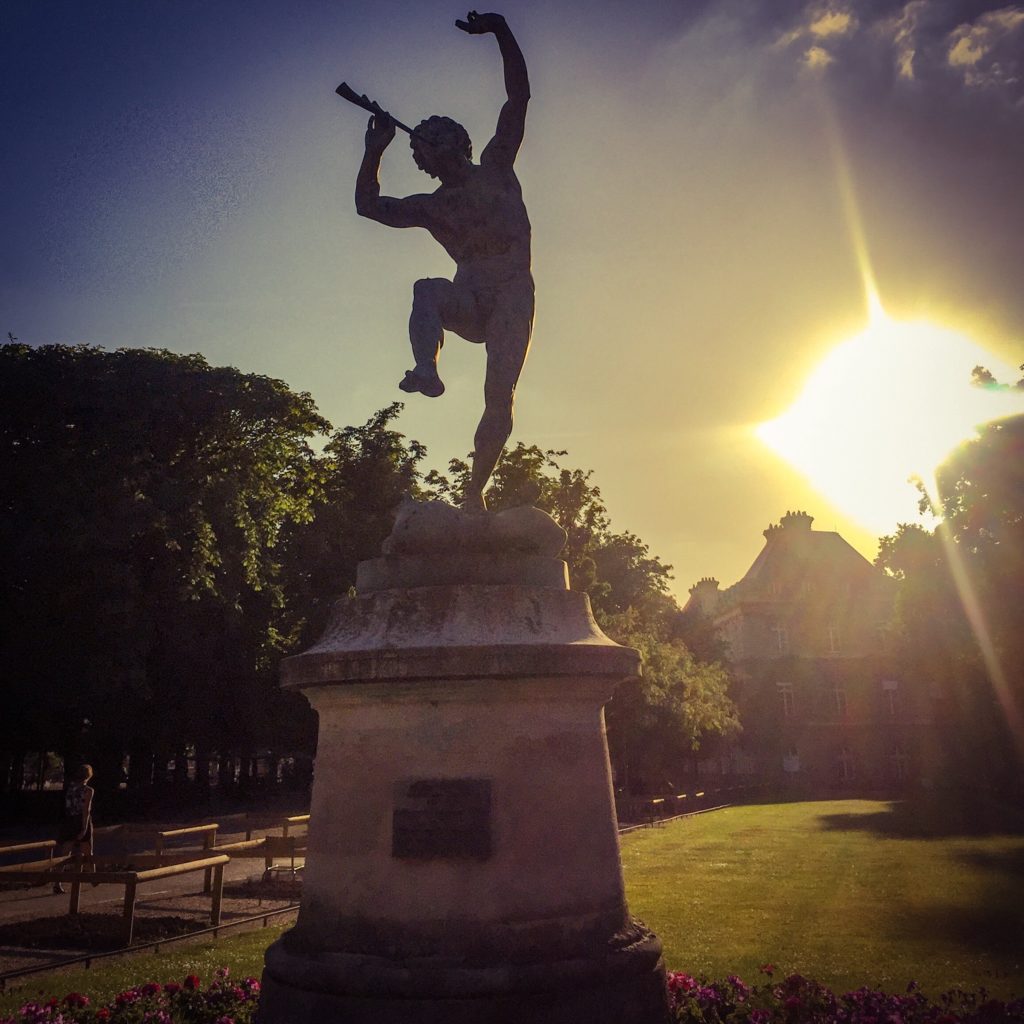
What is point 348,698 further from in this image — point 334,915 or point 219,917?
point 219,917

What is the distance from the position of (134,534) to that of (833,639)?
49484 millimetres

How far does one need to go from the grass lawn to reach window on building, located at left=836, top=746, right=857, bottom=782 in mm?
36469

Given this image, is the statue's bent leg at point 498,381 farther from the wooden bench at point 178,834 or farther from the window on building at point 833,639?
the window on building at point 833,639

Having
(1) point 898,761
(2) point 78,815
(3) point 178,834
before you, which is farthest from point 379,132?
(1) point 898,761

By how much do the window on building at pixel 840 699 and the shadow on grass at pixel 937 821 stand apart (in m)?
23.1

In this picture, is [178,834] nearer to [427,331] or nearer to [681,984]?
[681,984]

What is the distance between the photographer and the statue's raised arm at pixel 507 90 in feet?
18.1

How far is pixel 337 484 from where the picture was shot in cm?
3256

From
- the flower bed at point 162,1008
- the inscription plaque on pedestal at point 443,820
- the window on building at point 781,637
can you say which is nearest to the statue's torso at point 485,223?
the inscription plaque on pedestal at point 443,820

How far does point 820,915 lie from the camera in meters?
10.4

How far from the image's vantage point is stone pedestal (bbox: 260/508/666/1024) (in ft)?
12.6

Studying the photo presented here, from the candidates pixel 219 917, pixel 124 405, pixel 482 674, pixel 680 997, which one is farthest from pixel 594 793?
pixel 124 405

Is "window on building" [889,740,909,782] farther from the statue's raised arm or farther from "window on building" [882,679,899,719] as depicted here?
the statue's raised arm

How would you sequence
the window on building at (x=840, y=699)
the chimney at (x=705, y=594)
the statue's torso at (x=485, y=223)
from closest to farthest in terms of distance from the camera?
the statue's torso at (x=485, y=223)
the window on building at (x=840, y=699)
the chimney at (x=705, y=594)
